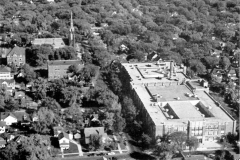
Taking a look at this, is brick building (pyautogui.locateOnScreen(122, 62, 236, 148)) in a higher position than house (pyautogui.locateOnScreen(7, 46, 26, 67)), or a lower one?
lower

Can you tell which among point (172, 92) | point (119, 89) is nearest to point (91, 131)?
point (119, 89)

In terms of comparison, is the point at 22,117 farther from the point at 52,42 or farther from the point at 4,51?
the point at 52,42

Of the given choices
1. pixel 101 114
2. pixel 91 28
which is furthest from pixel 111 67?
pixel 91 28

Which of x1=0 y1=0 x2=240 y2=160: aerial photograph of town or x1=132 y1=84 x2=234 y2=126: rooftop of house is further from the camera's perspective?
x1=132 y1=84 x2=234 y2=126: rooftop of house

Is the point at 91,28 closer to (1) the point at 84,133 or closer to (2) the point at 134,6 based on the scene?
(2) the point at 134,6

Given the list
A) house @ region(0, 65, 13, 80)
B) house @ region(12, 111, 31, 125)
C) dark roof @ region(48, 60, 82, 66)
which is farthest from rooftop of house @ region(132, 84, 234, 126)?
house @ region(0, 65, 13, 80)

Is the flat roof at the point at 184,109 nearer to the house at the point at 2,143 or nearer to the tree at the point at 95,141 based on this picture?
the tree at the point at 95,141

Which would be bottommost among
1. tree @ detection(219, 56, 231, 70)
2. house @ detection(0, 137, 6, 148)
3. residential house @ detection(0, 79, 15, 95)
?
house @ detection(0, 137, 6, 148)

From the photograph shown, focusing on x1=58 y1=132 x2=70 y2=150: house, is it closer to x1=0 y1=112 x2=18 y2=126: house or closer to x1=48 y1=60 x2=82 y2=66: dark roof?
x1=0 y1=112 x2=18 y2=126: house
